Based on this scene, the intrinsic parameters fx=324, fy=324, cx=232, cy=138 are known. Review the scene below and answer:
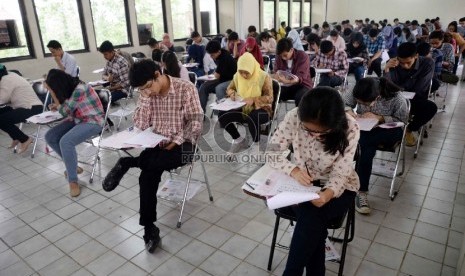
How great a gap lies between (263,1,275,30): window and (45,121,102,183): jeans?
9.97m

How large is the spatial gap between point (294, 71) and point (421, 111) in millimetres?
1552

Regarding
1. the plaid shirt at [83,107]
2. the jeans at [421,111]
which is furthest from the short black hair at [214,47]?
the jeans at [421,111]

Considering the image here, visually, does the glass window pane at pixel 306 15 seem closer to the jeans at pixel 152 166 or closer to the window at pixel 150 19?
the window at pixel 150 19

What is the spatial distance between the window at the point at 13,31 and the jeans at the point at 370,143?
21.6 feet

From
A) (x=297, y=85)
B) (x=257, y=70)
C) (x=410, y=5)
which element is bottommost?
(x=297, y=85)

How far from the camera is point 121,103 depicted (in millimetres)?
6359

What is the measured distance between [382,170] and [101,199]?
277 cm

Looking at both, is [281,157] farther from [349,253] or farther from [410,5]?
[410,5]

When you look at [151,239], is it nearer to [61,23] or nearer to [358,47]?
[358,47]

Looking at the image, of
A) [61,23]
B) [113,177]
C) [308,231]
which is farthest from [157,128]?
[61,23]

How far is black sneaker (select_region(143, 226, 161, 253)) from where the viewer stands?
228 centimetres

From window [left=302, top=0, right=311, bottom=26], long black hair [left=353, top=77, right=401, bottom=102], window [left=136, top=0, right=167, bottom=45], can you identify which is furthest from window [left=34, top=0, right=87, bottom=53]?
window [left=302, top=0, right=311, bottom=26]

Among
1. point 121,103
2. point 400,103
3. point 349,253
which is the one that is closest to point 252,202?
point 349,253

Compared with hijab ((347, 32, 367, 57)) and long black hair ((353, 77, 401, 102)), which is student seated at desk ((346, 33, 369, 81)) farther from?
long black hair ((353, 77, 401, 102))
